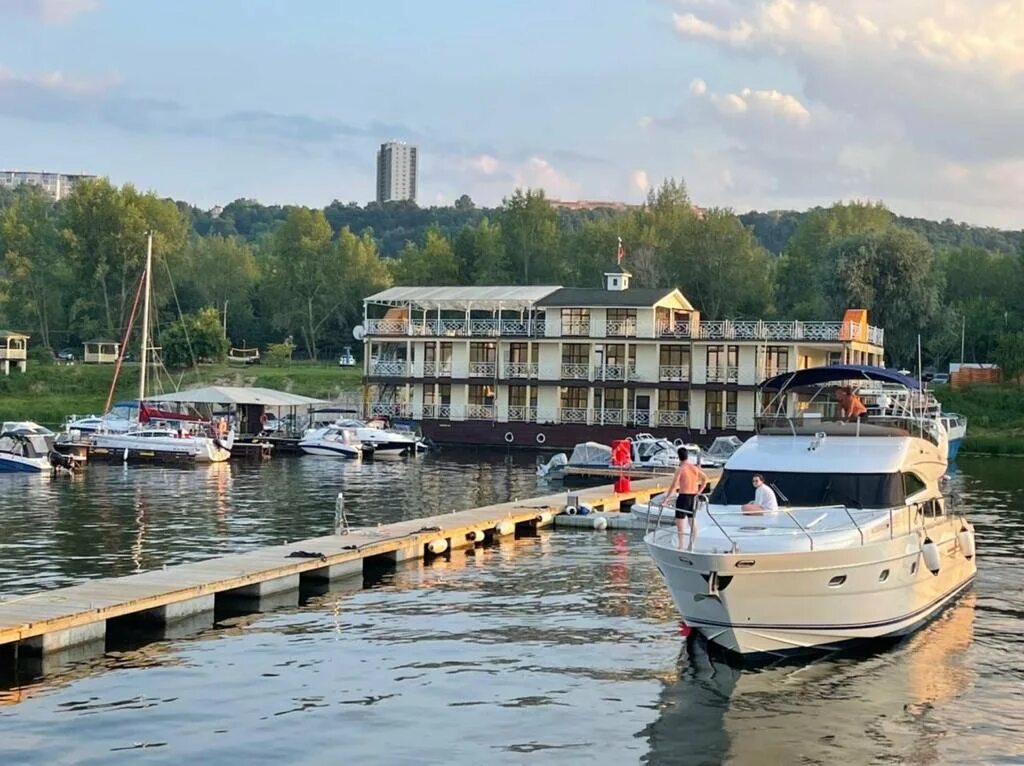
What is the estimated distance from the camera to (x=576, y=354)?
289ft

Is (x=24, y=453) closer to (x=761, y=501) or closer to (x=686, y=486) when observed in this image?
(x=686, y=486)

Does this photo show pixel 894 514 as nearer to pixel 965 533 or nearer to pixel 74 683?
pixel 965 533

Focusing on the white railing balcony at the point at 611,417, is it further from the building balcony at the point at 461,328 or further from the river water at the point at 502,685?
the river water at the point at 502,685

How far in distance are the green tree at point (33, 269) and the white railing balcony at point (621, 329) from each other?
69182 millimetres

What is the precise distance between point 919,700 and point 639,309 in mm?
64485

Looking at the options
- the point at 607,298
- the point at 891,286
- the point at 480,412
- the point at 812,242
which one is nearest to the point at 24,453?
the point at 480,412

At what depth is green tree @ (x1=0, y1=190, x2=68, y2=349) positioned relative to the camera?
134 meters

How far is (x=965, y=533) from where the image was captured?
3092 cm

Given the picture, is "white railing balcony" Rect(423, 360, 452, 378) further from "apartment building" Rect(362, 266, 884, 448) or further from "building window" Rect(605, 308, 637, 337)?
"building window" Rect(605, 308, 637, 337)

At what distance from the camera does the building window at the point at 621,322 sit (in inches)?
3381

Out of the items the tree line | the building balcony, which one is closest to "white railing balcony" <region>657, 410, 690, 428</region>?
the building balcony

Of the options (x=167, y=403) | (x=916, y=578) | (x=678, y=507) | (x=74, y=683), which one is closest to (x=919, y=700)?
(x=916, y=578)

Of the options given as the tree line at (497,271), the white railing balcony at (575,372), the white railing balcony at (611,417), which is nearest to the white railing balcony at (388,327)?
the white railing balcony at (575,372)

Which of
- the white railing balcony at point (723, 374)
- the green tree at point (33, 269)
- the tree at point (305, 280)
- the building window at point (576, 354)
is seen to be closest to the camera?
the white railing balcony at point (723, 374)
